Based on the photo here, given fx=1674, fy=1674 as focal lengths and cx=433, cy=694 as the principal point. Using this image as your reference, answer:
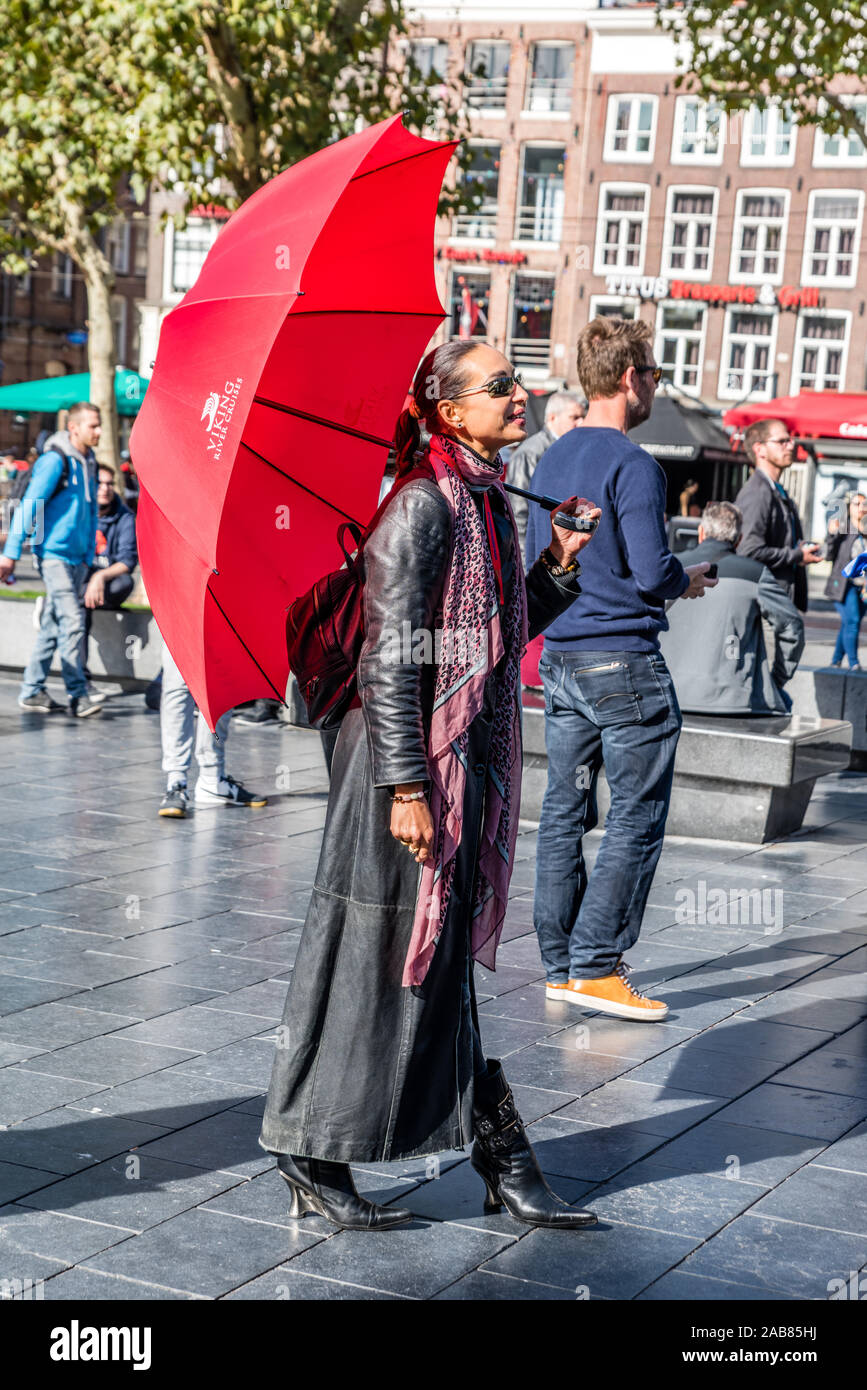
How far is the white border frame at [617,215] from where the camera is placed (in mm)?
44281

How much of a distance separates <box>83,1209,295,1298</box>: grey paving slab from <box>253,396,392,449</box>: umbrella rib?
173cm

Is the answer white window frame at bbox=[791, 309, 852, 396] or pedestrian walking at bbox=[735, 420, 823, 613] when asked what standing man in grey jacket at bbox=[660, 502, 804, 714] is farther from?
white window frame at bbox=[791, 309, 852, 396]

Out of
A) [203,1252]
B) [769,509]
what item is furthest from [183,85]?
[203,1252]

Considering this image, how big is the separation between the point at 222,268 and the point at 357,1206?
2043mm

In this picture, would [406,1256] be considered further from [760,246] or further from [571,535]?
[760,246]

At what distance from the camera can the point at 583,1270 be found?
3510mm

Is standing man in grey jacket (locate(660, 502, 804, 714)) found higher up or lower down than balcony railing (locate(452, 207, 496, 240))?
lower down

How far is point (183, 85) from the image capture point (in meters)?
14.3

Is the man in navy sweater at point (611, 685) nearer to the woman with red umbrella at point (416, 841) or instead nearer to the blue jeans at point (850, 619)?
the woman with red umbrella at point (416, 841)

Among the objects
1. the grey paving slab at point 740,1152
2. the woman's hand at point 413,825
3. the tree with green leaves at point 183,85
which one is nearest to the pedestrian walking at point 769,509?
the grey paving slab at point 740,1152

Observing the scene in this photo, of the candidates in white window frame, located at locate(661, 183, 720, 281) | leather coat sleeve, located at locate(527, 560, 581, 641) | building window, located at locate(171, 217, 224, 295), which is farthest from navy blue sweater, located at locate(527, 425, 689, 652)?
building window, located at locate(171, 217, 224, 295)

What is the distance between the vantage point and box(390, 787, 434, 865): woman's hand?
3.45 m

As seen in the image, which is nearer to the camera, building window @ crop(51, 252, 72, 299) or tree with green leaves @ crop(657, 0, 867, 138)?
tree with green leaves @ crop(657, 0, 867, 138)

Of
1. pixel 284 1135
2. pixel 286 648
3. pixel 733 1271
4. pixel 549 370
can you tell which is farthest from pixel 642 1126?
pixel 549 370
